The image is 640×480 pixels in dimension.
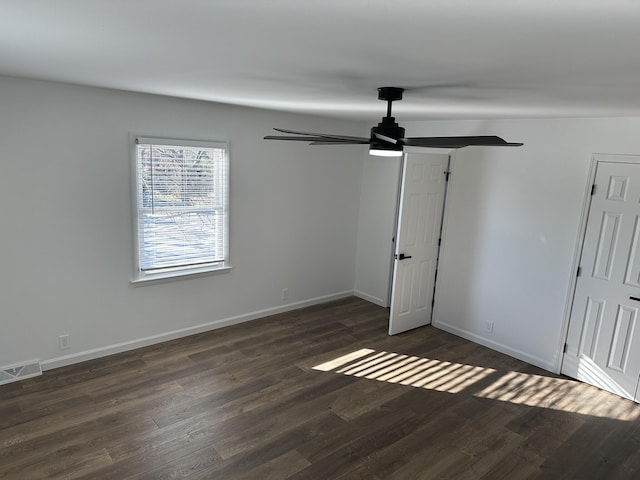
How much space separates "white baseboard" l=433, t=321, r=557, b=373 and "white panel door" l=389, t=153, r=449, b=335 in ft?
1.05

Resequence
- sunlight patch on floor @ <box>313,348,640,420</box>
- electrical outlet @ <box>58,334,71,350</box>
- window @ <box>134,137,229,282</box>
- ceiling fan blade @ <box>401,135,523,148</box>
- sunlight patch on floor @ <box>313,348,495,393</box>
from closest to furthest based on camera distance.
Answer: ceiling fan blade @ <box>401,135,523,148</box>
sunlight patch on floor @ <box>313,348,640,420</box>
electrical outlet @ <box>58,334,71,350</box>
sunlight patch on floor @ <box>313,348,495,393</box>
window @ <box>134,137,229,282</box>

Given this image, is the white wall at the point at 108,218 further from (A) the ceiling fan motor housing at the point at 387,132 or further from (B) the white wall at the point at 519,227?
(A) the ceiling fan motor housing at the point at 387,132

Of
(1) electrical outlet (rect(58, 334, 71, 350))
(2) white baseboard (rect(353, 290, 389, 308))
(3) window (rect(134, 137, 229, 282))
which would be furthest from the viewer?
(2) white baseboard (rect(353, 290, 389, 308))

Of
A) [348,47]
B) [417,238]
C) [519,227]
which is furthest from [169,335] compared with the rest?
[519,227]

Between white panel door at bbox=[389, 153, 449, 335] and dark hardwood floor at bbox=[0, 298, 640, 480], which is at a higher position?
white panel door at bbox=[389, 153, 449, 335]

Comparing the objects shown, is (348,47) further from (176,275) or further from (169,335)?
(169,335)

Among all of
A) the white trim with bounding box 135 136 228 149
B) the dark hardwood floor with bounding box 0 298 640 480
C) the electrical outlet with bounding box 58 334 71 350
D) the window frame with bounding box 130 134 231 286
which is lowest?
the dark hardwood floor with bounding box 0 298 640 480

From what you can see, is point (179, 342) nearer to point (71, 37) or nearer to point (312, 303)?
point (312, 303)

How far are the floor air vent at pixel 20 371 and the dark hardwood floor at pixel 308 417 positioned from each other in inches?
2.9

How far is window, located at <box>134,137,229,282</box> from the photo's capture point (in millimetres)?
3977

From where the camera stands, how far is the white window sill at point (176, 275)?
13.4 feet

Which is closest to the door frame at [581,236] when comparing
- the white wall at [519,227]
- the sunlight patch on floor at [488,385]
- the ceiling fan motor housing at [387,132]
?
the white wall at [519,227]

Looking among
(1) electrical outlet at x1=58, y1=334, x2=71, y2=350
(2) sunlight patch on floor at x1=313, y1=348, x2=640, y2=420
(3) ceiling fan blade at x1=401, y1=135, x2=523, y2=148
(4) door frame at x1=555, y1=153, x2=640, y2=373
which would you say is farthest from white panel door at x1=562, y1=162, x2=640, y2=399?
(1) electrical outlet at x1=58, y1=334, x2=71, y2=350

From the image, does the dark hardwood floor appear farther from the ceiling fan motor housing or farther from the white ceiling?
the white ceiling
